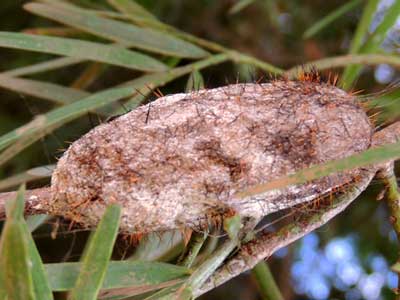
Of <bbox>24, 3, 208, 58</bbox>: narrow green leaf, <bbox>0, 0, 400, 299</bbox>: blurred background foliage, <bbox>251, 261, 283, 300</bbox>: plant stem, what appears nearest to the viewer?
<bbox>251, 261, 283, 300</bbox>: plant stem

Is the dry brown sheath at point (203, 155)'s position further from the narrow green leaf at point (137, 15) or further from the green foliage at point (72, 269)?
the narrow green leaf at point (137, 15)

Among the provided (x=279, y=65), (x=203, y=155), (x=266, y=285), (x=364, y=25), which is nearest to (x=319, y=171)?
(x=203, y=155)

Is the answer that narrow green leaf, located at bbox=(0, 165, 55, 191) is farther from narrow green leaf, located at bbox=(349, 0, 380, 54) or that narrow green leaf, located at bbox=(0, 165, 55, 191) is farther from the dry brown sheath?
narrow green leaf, located at bbox=(349, 0, 380, 54)

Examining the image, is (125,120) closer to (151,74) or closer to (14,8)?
(151,74)

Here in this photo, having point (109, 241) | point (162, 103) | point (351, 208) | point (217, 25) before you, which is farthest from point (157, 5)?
point (109, 241)

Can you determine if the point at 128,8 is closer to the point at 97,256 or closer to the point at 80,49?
the point at 80,49

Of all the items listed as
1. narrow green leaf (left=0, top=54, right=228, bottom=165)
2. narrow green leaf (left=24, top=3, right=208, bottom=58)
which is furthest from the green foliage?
narrow green leaf (left=24, top=3, right=208, bottom=58)

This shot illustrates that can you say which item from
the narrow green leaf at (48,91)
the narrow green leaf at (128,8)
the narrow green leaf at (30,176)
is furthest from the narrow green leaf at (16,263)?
the narrow green leaf at (128,8)
